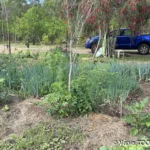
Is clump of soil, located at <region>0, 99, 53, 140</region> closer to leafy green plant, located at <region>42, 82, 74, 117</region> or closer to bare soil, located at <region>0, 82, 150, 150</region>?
bare soil, located at <region>0, 82, 150, 150</region>

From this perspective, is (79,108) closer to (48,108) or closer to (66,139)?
(48,108)

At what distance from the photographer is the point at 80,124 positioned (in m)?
2.89

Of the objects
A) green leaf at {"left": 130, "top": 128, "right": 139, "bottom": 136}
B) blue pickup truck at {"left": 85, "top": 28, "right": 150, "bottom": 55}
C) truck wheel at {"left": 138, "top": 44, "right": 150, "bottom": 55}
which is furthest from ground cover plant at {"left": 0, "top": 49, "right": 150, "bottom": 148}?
truck wheel at {"left": 138, "top": 44, "right": 150, "bottom": 55}

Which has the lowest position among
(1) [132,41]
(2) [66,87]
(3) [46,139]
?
(3) [46,139]

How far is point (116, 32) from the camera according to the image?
12141mm

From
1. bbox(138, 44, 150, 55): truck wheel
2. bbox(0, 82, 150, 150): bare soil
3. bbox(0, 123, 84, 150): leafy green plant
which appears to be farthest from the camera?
bbox(138, 44, 150, 55): truck wheel

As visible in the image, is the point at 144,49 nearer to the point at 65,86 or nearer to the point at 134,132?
the point at 65,86

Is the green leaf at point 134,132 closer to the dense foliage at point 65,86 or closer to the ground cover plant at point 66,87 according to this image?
the ground cover plant at point 66,87

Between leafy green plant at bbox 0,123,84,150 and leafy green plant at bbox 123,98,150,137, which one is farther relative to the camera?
leafy green plant at bbox 123,98,150,137

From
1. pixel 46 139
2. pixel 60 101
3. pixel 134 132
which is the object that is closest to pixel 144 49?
pixel 60 101

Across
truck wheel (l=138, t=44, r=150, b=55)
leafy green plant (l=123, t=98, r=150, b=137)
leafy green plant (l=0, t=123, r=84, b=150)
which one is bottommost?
leafy green plant (l=0, t=123, r=84, b=150)

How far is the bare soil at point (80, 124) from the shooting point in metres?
2.58

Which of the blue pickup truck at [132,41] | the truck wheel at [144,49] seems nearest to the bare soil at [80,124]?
the blue pickup truck at [132,41]

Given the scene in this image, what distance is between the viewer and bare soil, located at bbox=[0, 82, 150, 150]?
2580mm
